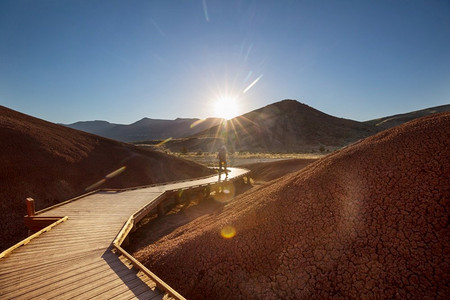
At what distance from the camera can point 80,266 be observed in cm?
474

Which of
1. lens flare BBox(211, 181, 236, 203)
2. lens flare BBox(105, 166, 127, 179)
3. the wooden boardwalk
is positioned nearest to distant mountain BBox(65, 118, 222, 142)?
lens flare BBox(105, 166, 127, 179)

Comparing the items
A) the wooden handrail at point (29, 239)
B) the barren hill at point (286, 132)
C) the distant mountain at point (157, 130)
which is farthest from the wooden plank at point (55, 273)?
the distant mountain at point (157, 130)

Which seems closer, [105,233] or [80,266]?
[80,266]

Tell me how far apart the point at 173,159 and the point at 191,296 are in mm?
19435

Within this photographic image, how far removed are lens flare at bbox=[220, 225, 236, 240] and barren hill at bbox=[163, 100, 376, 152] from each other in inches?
2321

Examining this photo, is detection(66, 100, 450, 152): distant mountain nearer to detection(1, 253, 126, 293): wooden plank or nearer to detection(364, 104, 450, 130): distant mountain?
detection(364, 104, 450, 130): distant mountain

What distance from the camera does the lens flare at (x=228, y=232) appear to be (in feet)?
19.8

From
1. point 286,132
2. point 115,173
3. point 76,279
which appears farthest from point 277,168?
point 286,132

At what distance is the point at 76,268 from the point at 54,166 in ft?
37.0

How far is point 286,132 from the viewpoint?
77375mm

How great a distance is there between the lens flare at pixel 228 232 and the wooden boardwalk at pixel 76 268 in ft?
7.52

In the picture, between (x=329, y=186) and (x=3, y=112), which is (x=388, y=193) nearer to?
(x=329, y=186)

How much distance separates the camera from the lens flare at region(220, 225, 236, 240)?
19.8 feet

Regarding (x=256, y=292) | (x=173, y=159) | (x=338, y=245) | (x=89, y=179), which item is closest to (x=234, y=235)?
(x=256, y=292)
